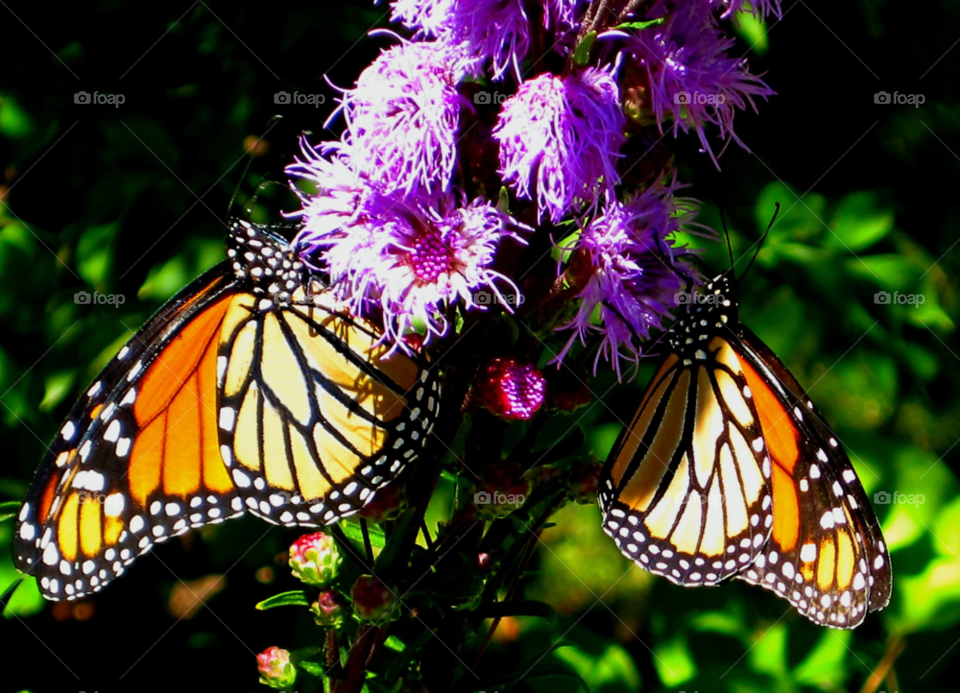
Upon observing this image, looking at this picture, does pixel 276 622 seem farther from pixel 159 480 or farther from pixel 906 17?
pixel 906 17

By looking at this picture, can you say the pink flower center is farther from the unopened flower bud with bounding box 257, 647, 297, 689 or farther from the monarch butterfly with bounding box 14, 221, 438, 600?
the unopened flower bud with bounding box 257, 647, 297, 689

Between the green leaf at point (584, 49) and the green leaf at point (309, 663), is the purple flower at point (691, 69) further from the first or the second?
the green leaf at point (309, 663)

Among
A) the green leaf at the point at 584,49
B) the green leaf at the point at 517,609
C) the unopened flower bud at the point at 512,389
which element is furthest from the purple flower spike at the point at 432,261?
the green leaf at the point at 517,609

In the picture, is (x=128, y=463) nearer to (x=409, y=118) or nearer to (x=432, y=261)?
(x=432, y=261)

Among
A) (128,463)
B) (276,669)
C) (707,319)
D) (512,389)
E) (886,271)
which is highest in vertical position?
(886,271)

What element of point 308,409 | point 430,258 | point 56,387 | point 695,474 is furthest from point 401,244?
point 56,387

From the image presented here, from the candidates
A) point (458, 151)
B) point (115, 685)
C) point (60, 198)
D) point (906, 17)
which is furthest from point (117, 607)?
point (906, 17)
